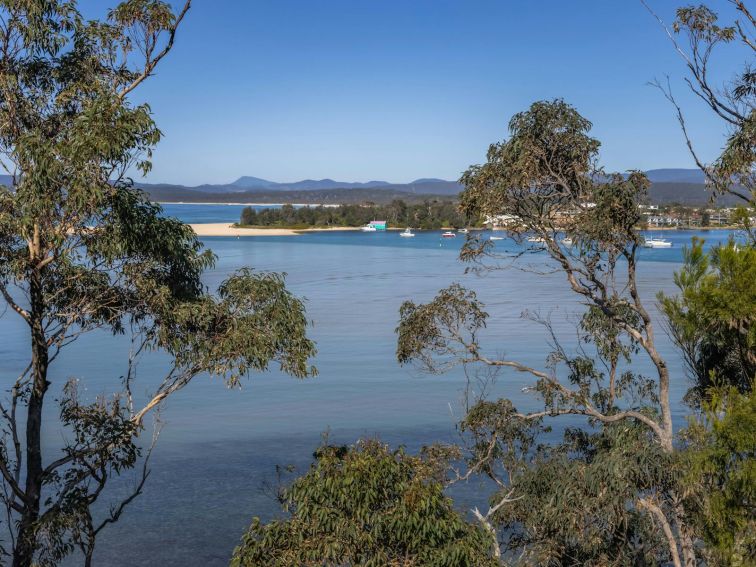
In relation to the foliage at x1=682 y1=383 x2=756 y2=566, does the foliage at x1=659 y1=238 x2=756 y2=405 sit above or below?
above

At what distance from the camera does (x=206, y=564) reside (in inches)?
507

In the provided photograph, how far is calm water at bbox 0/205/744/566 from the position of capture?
46.5 feet

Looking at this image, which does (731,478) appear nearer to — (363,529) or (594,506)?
(594,506)

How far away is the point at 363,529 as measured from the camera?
5559 mm

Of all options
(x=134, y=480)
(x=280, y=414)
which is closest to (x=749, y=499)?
(x=134, y=480)

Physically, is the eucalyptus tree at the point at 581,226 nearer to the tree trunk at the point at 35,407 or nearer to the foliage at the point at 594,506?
the foliage at the point at 594,506

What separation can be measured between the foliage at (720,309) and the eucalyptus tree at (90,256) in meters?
3.60

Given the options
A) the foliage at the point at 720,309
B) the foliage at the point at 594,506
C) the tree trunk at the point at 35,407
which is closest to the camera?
the foliage at the point at 720,309

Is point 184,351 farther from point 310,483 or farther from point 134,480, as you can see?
point 134,480

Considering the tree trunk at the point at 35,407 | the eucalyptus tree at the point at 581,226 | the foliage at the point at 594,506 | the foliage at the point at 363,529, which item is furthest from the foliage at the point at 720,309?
the tree trunk at the point at 35,407

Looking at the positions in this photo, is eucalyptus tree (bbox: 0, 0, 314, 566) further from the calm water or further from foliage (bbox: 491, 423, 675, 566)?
the calm water

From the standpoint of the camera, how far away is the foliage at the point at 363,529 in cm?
542

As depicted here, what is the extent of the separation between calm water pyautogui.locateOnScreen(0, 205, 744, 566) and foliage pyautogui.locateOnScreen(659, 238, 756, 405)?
22.8 ft

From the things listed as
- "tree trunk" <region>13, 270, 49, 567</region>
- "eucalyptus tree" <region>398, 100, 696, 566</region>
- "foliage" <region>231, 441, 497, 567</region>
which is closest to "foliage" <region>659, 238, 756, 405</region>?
"eucalyptus tree" <region>398, 100, 696, 566</region>
